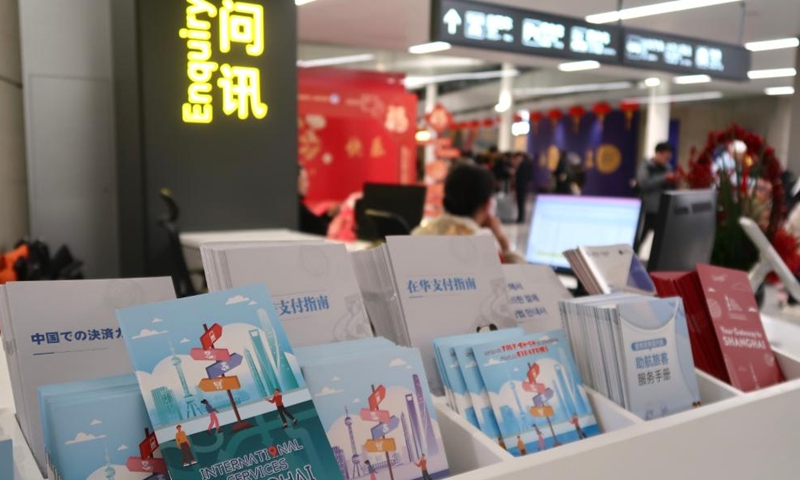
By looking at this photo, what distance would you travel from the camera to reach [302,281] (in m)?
1.22

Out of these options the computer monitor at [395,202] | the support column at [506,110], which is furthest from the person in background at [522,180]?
the computer monitor at [395,202]

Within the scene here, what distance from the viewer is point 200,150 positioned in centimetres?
427

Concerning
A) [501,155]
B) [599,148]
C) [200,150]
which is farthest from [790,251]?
[599,148]

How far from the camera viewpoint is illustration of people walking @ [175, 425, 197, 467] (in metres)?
0.84

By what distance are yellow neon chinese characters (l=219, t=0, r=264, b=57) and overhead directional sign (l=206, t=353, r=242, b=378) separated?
366 centimetres

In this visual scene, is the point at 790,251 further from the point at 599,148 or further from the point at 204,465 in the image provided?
the point at 599,148

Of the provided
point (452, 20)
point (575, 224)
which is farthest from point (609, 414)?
point (452, 20)

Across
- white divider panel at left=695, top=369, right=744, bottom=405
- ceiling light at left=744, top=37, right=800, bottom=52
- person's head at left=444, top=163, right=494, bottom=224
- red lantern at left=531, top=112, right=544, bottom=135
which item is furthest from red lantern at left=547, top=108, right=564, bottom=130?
white divider panel at left=695, top=369, right=744, bottom=405

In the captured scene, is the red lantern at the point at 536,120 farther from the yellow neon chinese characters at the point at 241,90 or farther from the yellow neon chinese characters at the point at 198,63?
the yellow neon chinese characters at the point at 198,63

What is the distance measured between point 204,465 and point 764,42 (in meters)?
9.45

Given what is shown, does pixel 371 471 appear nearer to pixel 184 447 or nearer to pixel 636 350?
pixel 184 447

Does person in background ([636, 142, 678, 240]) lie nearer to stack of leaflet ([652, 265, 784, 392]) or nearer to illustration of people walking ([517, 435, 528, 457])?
stack of leaflet ([652, 265, 784, 392])

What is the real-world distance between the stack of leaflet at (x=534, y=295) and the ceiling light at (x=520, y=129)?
16504 millimetres

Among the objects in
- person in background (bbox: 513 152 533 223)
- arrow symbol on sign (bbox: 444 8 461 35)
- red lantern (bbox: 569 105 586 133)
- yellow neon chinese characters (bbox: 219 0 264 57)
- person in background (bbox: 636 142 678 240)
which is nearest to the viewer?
arrow symbol on sign (bbox: 444 8 461 35)
